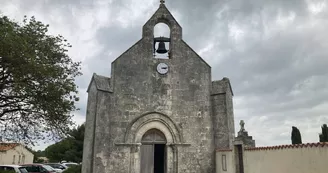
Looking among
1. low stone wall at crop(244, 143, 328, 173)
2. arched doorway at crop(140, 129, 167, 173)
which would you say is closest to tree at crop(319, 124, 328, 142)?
low stone wall at crop(244, 143, 328, 173)

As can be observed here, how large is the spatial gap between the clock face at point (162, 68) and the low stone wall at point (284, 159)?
5.11 metres

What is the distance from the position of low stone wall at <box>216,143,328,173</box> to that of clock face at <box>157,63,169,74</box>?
5110 millimetres

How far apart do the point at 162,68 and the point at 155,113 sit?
242 centimetres

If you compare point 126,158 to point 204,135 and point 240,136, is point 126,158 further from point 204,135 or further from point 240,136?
point 240,136

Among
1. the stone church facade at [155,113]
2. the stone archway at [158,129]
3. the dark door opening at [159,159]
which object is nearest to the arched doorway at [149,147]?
the stone church facade at [155,113]

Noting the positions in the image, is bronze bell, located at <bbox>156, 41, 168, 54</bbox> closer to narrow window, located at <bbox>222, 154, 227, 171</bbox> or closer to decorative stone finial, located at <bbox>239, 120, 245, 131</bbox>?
narrow window, located at <bbox>222, 154, 227, 171</bbox>

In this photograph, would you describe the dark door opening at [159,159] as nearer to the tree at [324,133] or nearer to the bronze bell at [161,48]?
the bronze bell at [161,48]

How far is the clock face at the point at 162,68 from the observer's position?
1424cm

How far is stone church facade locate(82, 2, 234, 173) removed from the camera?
12.8 meters

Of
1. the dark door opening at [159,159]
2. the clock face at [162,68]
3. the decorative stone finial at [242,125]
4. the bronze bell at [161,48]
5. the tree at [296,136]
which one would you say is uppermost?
the bronze bell at [161,48]

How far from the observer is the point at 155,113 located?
13.6 m

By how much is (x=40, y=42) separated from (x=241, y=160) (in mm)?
9316

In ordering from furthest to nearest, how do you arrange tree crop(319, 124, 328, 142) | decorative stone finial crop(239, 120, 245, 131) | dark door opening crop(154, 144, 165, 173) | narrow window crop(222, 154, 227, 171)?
tree crop(319, 124, 328, 142)
decorative stone finial crop(239, 120, 245, 131)
dark door opening crop(154, 144, 165, 173)
narrow window crop(222, 154, 227, 171)

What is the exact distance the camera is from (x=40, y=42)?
1023 cm
